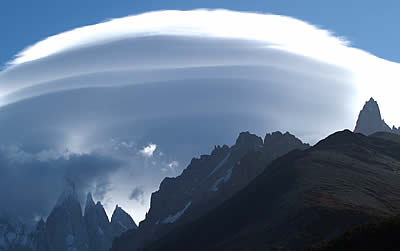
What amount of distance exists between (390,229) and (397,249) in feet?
32.7

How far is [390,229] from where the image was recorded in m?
135

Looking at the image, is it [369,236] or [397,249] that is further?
[369,236]

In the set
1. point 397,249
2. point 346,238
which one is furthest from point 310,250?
point 397,249

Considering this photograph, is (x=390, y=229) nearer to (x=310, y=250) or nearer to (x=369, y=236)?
(x=369, y=236)

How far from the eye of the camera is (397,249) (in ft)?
410

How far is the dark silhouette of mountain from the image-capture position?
425 feet

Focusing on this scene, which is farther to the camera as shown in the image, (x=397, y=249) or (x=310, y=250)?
(x=310, y=250)

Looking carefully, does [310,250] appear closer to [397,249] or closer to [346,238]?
[346,238]

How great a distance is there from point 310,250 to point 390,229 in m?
14.8

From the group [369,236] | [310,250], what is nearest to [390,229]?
[369,236]

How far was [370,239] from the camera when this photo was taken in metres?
133

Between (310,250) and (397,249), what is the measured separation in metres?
16.5

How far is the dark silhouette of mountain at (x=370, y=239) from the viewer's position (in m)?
130

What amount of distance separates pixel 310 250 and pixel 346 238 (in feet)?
22.2
